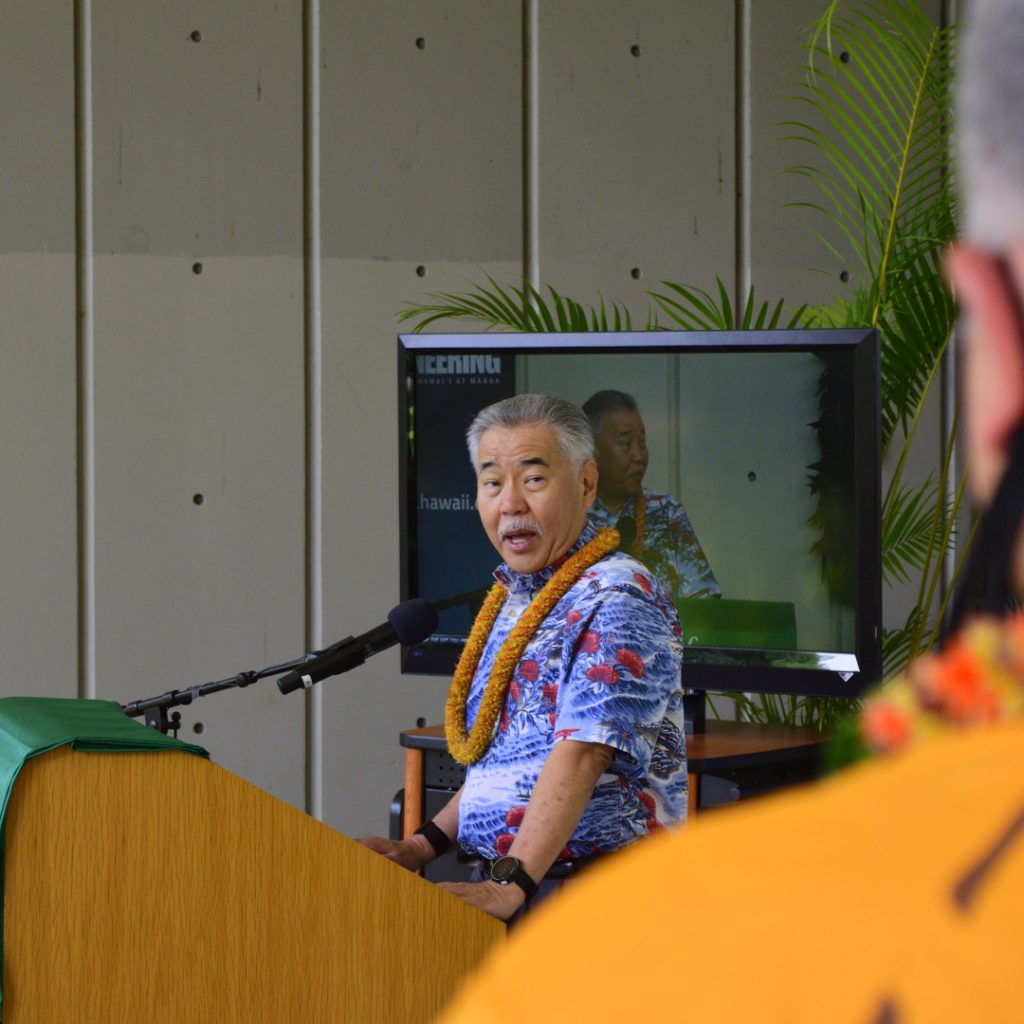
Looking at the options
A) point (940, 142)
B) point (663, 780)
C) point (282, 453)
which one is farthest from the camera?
point (282, 453)

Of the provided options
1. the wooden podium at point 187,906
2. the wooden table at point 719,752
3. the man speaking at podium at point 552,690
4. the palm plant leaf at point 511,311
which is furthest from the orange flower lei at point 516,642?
the palm plant leaf at point 511,311

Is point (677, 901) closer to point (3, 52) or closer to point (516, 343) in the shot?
point (516, 343)

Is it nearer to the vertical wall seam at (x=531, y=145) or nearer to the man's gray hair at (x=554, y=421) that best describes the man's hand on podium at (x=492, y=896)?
the man's gray hair at (x=554, y=421)

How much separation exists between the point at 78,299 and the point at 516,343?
148cm

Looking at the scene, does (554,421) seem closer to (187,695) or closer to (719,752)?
(187,695)

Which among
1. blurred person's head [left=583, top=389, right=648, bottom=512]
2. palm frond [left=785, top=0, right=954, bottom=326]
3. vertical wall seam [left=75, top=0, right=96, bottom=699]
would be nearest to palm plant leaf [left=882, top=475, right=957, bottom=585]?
palm frond [left=785, top=0, right=954, bottom=326]

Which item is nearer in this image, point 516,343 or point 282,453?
point 516,343

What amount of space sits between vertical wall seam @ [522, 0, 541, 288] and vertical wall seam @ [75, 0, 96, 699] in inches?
50.3

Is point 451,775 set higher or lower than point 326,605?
lower

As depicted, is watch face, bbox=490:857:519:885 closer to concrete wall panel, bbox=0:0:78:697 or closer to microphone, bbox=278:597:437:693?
microphone, bbox=278:597:437:693

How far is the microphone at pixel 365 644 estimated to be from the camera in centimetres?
196

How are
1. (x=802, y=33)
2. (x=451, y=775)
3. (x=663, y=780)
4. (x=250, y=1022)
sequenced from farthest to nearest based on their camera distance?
(x=802, y=33), (x=451, y=775), (x=663, y=780), (x=250, y=1022)

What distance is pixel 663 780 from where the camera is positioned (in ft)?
7.27

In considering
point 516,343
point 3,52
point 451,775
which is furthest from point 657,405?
point 3,52
